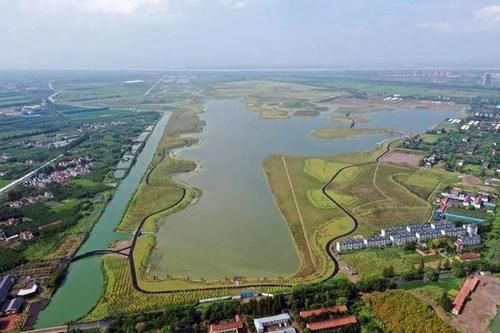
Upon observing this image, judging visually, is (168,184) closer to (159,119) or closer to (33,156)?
(33,156)

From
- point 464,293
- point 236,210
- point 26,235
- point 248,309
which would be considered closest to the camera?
point 248,309

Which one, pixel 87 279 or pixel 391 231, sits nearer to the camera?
pixel 87 279

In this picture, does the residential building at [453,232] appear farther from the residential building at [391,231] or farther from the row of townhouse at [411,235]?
the residential building at [391,231]

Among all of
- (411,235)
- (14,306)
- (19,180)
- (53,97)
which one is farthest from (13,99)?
(411,235)

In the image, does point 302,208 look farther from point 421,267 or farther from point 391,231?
point 421,267

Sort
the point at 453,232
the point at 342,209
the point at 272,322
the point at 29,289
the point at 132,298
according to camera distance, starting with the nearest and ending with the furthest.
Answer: the point at 272,322 < the point at 132,298 < the point at 29,289 < the point at 453,232 < the point at 342,209

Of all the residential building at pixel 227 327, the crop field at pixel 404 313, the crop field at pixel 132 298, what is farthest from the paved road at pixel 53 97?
the crop field at pixel 404 313
